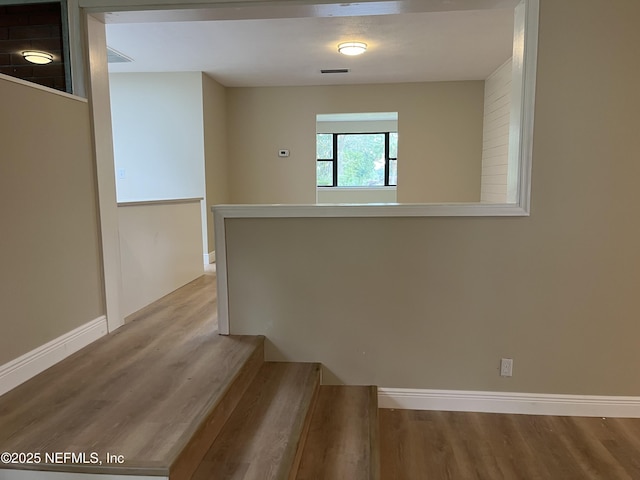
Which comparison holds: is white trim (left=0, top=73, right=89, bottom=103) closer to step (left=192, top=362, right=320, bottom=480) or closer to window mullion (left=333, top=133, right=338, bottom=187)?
step (left=192, top=362, right=320, bottom=480)

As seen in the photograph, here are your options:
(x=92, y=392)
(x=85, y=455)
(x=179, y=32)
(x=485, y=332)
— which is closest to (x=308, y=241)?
(x=485, y=332)

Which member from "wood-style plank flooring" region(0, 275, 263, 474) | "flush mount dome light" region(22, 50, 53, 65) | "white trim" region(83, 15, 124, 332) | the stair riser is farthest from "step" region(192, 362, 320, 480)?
"flush mount dome light" region(22, 50, 53, 65)

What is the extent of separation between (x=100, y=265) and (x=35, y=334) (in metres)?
0.61

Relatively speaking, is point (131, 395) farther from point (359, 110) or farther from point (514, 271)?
point (359, 110)

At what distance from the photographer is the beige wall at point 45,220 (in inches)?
78.7

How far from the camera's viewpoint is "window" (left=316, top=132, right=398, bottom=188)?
863 cm

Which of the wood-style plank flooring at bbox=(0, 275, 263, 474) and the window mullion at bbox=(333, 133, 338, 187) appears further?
the window mullion at bbox=(333, 133, 338, 187)

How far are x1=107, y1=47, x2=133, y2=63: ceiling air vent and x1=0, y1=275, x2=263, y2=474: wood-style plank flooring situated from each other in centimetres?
297

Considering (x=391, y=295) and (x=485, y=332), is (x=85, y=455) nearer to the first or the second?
(x=391, y=295)

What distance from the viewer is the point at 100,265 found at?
105 inches

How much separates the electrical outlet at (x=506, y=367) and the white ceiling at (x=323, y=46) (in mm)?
2313

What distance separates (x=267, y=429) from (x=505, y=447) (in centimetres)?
128

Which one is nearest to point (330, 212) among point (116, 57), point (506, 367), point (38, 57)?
point (506, 367)

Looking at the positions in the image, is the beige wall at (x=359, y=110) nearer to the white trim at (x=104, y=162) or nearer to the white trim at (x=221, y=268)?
the white trim at (x=104, y=162)
